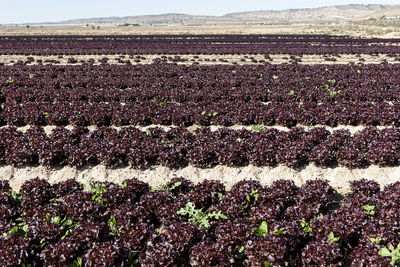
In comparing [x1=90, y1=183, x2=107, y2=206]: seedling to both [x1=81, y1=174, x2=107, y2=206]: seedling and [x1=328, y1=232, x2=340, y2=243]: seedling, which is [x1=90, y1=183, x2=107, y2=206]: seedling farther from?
[x1=328, y1=232, x2=340, y2=243]: seedling

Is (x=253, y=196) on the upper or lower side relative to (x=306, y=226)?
upper

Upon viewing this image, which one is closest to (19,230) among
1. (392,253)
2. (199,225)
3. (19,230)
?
(19,230)

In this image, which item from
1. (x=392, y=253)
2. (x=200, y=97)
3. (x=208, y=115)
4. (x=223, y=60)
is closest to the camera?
(x=392, y=253)

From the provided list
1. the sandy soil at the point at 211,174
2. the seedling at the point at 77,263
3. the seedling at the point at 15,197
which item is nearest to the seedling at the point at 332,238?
the sandy soil at the point at 211,174

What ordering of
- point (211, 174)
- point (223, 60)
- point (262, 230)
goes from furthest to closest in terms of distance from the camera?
point (223, 60), point (211, 174), point (262, 230)

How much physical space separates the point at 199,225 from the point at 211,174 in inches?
141

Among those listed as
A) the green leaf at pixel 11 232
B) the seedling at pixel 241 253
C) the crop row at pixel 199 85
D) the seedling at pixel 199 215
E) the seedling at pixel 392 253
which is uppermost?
the crop row at pixel 199 85

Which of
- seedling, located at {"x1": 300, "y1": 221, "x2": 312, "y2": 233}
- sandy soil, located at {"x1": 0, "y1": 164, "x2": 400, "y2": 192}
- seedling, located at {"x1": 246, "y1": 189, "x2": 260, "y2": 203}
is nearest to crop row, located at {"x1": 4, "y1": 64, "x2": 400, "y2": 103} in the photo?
sandy soil, located at {"x1": 0, "y1": 164, "x2": 400, "y2": 192}

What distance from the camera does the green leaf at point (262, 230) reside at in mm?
7133

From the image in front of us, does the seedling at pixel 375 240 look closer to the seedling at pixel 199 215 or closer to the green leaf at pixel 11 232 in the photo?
the seedling at pixel 199 215

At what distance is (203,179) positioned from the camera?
10.8 metres

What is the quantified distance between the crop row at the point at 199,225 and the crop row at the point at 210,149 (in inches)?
82.0

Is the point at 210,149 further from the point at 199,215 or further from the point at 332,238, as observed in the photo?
the point at 332,238

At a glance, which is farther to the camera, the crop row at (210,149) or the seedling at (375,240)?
the crop row at (210,149)
